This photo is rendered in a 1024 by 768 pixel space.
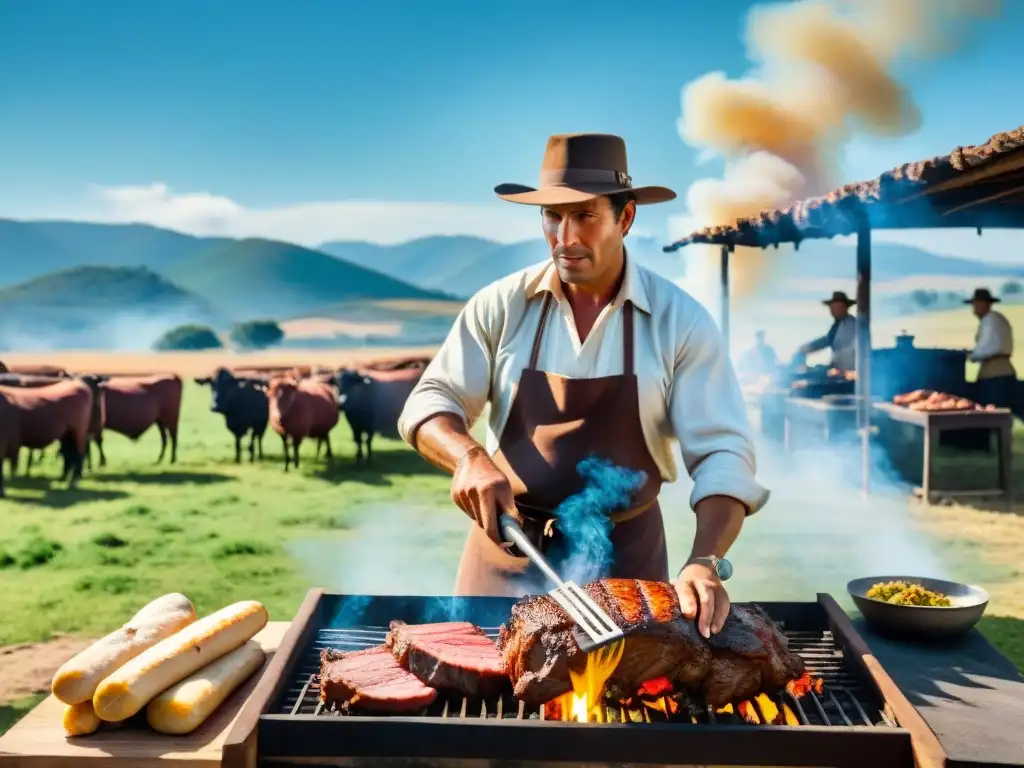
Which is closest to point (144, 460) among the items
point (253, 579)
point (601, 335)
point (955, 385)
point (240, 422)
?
point (240, 422)

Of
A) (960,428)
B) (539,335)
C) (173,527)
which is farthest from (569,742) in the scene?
(960,428)

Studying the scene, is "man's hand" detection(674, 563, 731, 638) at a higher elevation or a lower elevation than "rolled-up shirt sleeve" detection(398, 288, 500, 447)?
lower

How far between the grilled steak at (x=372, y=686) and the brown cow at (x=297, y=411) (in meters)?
12.8

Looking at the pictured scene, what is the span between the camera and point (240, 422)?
16.3 meters

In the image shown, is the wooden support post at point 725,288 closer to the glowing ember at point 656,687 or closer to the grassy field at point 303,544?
the grassy field at point 303,544

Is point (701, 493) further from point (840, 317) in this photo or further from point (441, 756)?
point (840, 317)

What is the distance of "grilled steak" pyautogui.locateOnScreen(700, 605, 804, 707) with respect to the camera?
8.41 feet

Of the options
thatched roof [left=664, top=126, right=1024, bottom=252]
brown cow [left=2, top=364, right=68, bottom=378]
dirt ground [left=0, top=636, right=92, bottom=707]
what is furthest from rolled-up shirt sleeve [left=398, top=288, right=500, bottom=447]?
brown cow [left=2, top=364, right=68, bottom=378]

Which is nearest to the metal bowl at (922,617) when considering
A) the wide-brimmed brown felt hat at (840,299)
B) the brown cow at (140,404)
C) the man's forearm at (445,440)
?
the man's forearm at (445,440)

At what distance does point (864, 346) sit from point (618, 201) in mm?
9826

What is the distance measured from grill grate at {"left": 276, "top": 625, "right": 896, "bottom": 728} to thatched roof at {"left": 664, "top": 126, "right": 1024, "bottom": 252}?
622 cm

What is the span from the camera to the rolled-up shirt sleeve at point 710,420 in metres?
3.05

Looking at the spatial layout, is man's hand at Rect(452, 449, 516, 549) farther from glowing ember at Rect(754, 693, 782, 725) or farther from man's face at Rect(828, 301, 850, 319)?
man's face at Rect(828, 301, 850, 319)

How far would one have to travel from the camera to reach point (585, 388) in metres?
3.33
